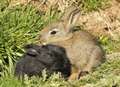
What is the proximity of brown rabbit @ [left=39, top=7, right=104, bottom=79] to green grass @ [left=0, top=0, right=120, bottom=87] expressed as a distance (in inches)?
7.6

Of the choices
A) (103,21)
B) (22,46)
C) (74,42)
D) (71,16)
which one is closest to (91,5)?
(103,21)

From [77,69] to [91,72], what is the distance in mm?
210

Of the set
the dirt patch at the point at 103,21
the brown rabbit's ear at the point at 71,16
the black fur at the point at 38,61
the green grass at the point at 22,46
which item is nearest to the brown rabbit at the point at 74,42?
the brown rabbit's ear at the point at 71,16

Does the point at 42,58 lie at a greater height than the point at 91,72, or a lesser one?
greater

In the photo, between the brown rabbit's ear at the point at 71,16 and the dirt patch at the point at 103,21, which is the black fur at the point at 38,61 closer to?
the brown rabbit's ear at the point at 71,16

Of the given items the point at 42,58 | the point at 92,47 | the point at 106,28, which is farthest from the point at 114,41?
the point at 42,58

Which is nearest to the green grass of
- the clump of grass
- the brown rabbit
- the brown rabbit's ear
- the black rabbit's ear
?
the brown rabbit

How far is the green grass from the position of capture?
20.8ft

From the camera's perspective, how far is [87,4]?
9.61m

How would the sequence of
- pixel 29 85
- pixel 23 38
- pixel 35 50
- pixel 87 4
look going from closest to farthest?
1. pixel 29 85
2. pixel 35 50
3. pixel 23 38
4. pixel 87 4

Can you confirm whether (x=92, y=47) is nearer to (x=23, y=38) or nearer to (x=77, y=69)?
(x=77, y=69)

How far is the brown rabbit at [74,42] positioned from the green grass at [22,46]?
192mm

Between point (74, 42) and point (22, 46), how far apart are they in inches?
37.4

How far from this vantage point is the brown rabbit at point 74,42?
7.23m
